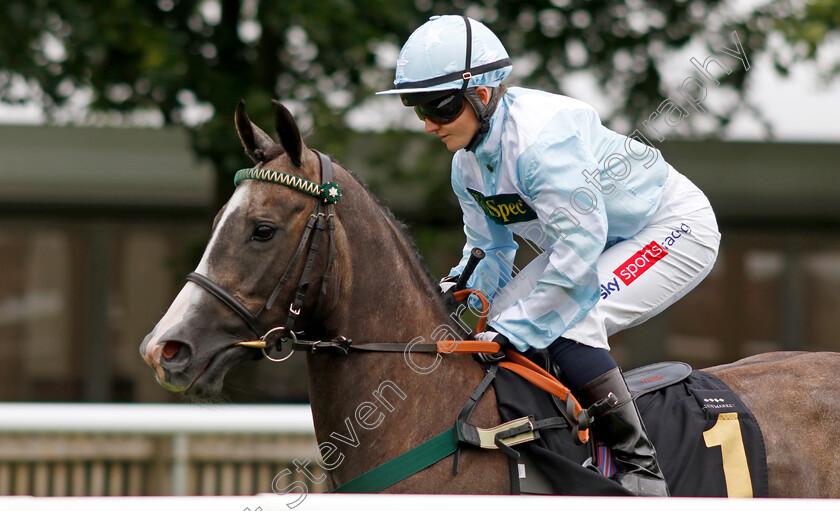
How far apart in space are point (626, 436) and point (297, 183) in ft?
4.04

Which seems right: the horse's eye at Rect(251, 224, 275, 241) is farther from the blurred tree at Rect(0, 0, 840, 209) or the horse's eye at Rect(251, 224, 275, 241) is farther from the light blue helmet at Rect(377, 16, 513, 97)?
the blurred tree at Rect(0, 0, 840, 209)

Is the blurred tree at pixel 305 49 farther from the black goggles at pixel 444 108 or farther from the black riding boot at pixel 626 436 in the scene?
the black riding boot at pixel 626 436

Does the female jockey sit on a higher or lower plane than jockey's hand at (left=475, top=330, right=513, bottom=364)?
higher

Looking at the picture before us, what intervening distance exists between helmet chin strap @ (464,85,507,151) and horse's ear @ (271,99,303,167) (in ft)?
1.80

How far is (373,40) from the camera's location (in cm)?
699

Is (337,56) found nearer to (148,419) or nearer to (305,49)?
(305,49)

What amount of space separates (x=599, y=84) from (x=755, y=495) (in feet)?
20.2

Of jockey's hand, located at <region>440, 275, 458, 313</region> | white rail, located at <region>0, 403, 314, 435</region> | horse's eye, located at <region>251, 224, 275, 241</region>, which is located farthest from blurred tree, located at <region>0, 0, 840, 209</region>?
horse's eye, located at <region>251, 224, 275, 241</region>

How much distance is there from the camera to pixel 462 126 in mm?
2742

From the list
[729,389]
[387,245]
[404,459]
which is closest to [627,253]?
[729,389]

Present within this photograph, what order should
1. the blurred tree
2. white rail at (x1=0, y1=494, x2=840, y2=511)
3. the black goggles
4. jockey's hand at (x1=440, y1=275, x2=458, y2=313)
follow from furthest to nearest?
the blurred tree → jockey's hand at (x1=440, y1=275, x2=458, y2=313) → the black goggles → white rail at (x1=0, y1=494, x2=840, y2=511)

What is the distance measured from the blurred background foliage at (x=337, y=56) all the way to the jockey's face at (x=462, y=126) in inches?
158

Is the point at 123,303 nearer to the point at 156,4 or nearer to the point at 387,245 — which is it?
the point at 156,4

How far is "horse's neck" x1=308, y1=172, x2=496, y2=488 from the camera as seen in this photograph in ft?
8.50
